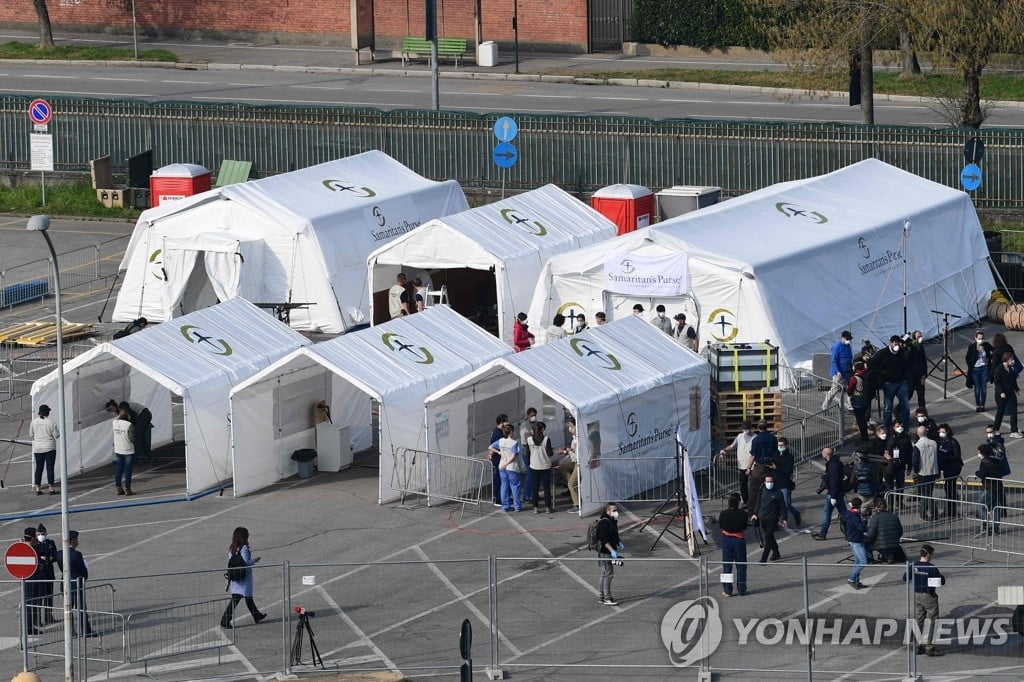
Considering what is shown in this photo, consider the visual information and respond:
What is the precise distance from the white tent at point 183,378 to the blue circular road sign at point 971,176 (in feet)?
57.9

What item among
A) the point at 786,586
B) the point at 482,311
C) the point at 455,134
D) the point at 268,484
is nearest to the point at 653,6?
the point at 455,134

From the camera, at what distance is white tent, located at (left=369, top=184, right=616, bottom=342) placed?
40156 mm

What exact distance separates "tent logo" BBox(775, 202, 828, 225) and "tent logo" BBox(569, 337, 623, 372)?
1006 cm

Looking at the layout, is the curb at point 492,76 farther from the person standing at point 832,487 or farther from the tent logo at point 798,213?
the person standing at point 832,487

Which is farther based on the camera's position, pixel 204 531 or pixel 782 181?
pixel 782 181

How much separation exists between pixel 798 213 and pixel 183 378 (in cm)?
1505

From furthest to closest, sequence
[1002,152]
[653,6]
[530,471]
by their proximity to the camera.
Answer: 1. [653,6]
2. [1002,152]
3. [530,471]

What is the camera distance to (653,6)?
70000mm

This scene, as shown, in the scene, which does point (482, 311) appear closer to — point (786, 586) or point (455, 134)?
point (455, 134)

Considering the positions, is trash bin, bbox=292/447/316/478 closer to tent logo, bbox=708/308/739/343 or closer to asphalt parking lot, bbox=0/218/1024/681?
asphalt parking lot, bbox=0/218/1024/681

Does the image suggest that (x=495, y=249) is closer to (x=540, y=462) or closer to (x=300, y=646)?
(x=540, y=462)

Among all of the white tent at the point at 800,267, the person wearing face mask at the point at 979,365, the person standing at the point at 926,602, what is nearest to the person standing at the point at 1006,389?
the person wearing face mask at the point at 979,365

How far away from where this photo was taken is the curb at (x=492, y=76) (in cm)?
6125

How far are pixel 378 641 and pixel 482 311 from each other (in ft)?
61.1
